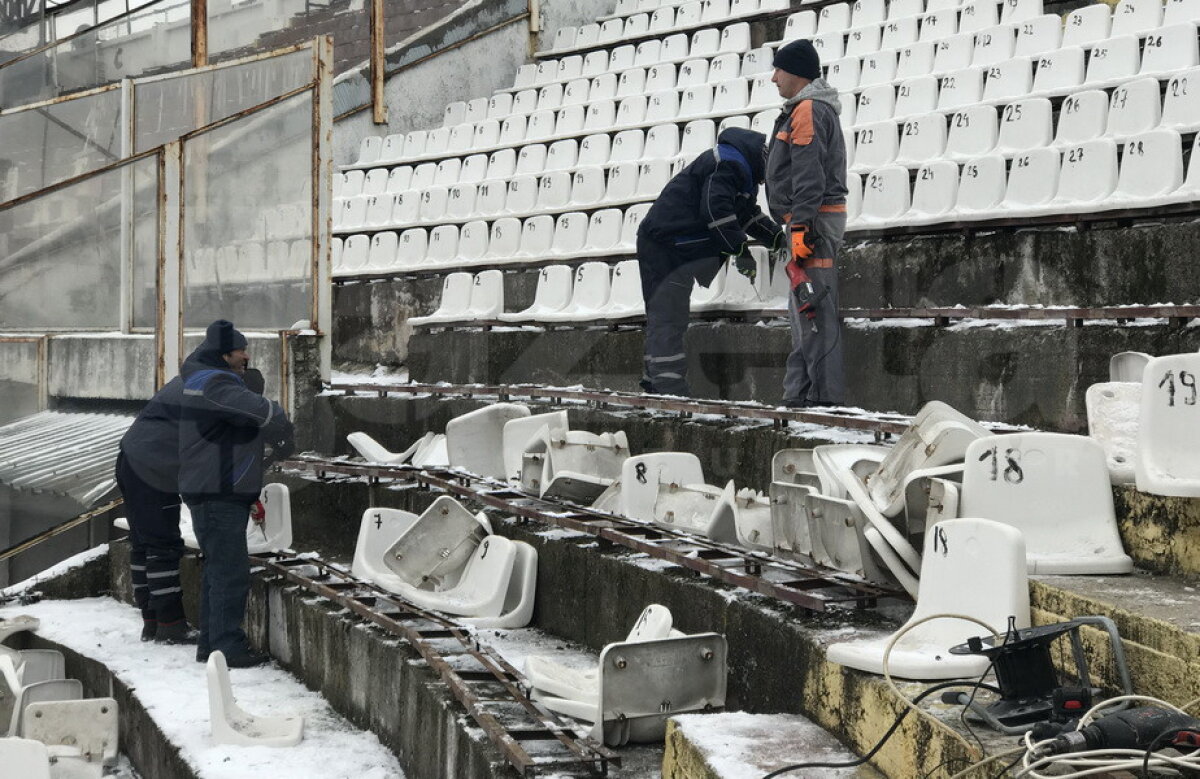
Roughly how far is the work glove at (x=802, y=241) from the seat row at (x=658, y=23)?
7582 millimetres

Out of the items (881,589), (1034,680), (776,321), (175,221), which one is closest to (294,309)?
(175,221)

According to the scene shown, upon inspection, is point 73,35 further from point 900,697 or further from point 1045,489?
point 900,697

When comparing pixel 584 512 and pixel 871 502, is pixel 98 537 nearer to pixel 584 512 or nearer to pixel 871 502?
pixel 584 512

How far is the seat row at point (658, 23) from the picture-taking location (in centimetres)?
1420

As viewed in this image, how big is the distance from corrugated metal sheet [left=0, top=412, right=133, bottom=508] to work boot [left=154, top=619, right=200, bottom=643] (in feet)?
7.23

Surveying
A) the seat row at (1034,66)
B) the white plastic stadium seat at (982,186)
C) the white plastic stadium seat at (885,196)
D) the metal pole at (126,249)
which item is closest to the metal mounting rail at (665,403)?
the white plastic stadium seat at (885,196)

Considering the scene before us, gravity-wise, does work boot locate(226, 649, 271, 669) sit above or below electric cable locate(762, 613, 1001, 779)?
below

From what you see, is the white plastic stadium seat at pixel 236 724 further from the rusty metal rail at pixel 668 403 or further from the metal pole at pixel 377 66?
the metal pole at pixel 377 66

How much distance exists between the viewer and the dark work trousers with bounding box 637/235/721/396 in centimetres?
794

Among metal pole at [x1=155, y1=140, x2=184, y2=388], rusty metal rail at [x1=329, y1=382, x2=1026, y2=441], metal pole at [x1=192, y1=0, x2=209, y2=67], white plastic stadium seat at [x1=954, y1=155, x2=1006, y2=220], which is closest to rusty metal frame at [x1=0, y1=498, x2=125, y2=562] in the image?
metal pole at [x1=155, y1=140, x2=184, y2=388]

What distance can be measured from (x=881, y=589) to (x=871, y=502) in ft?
0.87

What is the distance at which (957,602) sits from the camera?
12.1ft

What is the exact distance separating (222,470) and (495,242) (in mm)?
4834

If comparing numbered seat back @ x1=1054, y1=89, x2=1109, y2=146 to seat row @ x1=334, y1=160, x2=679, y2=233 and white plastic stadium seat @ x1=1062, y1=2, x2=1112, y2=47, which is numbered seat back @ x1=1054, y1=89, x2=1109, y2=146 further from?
seat row @ x1=334, y1=160, x2=679, y2=233
